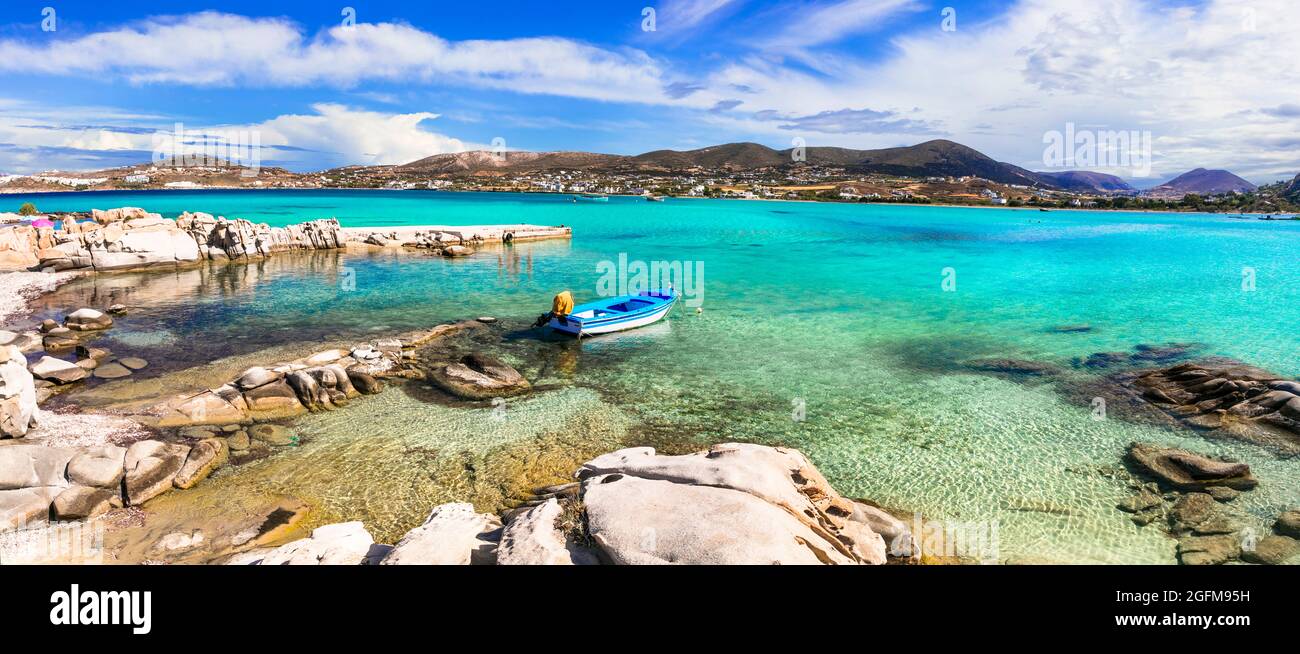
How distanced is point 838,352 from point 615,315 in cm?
870

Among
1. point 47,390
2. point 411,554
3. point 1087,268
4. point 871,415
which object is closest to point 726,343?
point 871,415

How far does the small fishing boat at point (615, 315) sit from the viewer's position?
74.7 ft

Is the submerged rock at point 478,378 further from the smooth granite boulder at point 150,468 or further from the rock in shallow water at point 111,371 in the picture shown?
the rock in shallow water at point 111,371

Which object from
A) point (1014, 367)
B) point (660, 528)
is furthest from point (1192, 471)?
point (660, 528)

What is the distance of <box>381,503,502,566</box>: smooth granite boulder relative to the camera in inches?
287

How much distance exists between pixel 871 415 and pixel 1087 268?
1792 inches

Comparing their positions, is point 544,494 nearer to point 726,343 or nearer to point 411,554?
point 411,554

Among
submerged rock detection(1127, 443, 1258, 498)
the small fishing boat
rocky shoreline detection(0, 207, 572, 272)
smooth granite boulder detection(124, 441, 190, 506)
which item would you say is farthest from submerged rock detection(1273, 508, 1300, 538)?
rocky shoreline detection(0, 207, 572, 272)

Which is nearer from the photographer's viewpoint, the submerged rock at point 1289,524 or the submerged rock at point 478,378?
the submerged rock at point 1289,524

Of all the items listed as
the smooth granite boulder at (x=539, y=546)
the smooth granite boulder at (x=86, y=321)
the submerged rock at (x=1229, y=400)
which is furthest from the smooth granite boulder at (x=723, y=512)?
the smooth granite boulder at (x=86, y=321)

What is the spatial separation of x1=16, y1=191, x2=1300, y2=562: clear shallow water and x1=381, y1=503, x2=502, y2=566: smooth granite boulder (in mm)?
2688

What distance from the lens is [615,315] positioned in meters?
23.7

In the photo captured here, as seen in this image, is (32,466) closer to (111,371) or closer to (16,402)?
(16,402)

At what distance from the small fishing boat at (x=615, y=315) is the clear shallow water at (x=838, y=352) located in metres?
1.04
